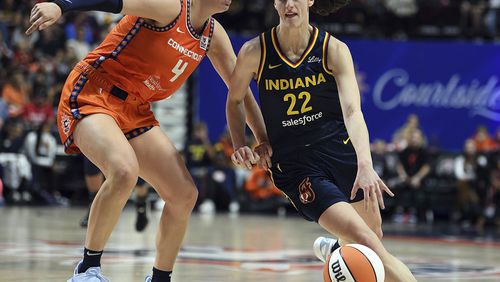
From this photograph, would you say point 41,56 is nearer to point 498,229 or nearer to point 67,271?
A: point 498,229

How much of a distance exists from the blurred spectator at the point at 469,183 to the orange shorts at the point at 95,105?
10999mm

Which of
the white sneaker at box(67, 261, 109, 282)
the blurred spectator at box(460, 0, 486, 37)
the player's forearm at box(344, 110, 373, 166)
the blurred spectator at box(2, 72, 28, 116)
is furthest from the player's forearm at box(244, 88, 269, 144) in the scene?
the blurred spectator at box(460, 0, 486, 37)

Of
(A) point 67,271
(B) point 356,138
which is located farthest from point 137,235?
(B) point 356,138

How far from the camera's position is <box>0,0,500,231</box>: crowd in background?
53.9 ft

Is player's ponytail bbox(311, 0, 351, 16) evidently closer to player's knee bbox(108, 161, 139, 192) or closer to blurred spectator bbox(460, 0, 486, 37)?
player's knee bbox(108, 161, 139, 192)

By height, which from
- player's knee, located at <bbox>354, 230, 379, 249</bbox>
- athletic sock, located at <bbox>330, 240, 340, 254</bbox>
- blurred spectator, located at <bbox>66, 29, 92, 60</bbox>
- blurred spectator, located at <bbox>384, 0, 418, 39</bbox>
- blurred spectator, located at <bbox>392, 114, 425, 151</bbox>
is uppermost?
player's knee, located at <bbox>354, 230, 379, 249</bbox>

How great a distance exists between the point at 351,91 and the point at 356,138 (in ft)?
1.03

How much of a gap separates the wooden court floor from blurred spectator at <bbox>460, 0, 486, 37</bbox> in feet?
20.4

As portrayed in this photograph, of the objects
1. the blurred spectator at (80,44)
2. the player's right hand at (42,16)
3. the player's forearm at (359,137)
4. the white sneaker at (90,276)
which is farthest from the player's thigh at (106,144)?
the blurred spectator at (80,44)

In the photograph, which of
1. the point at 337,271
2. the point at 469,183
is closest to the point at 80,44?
the point at 469,183

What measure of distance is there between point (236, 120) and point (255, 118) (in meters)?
0.16

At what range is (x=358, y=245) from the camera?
5242 millimetres

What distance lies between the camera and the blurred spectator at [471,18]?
726 inches

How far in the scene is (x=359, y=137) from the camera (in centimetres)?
536
